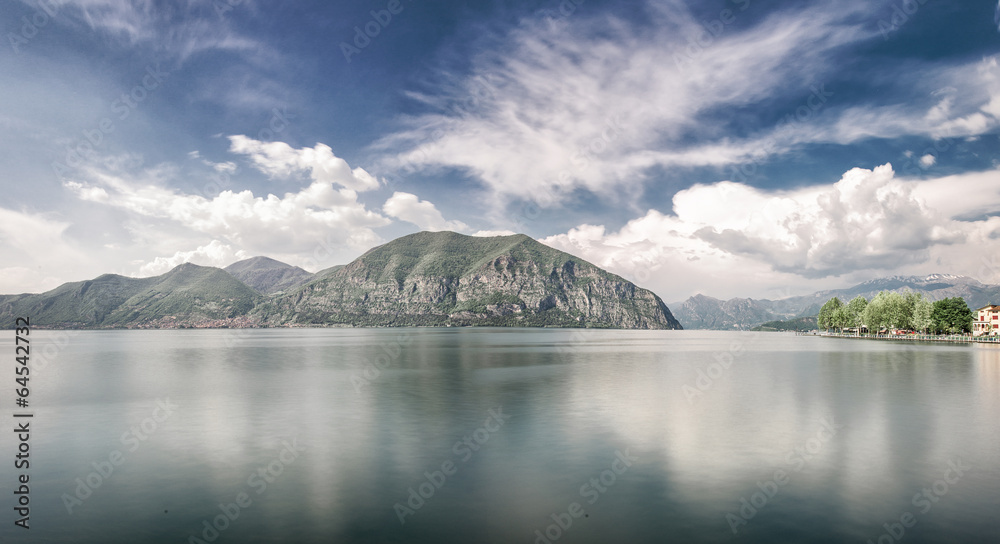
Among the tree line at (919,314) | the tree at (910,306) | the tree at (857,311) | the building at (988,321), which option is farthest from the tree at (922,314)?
the building at (988,321)

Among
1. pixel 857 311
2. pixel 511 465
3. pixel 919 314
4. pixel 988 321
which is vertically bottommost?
pixel 511 465

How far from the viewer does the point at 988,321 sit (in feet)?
602

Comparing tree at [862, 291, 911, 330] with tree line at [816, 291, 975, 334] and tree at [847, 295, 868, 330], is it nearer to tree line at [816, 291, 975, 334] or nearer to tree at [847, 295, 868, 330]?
tree line at [816, 291, 975, 334]

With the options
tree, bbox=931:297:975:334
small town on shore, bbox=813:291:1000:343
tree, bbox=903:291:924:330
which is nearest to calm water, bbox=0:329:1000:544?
tree, bbox=931:297:975:334

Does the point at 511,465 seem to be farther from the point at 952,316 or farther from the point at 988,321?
the point at 988,321

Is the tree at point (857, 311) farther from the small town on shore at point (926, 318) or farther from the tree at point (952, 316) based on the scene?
the tree at point (952, 316)

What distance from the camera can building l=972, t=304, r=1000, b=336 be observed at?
177 metres

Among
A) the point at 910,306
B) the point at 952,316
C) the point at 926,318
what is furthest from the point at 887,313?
the point at 952,316

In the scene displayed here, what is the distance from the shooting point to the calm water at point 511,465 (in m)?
16.0

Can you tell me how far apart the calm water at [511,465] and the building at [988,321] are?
185490 mm

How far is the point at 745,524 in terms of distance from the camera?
Answer: 16.2 m

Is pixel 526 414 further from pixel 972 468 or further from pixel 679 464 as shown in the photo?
pixel 972 468

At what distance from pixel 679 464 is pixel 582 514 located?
330 inches

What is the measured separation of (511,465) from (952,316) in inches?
7231
